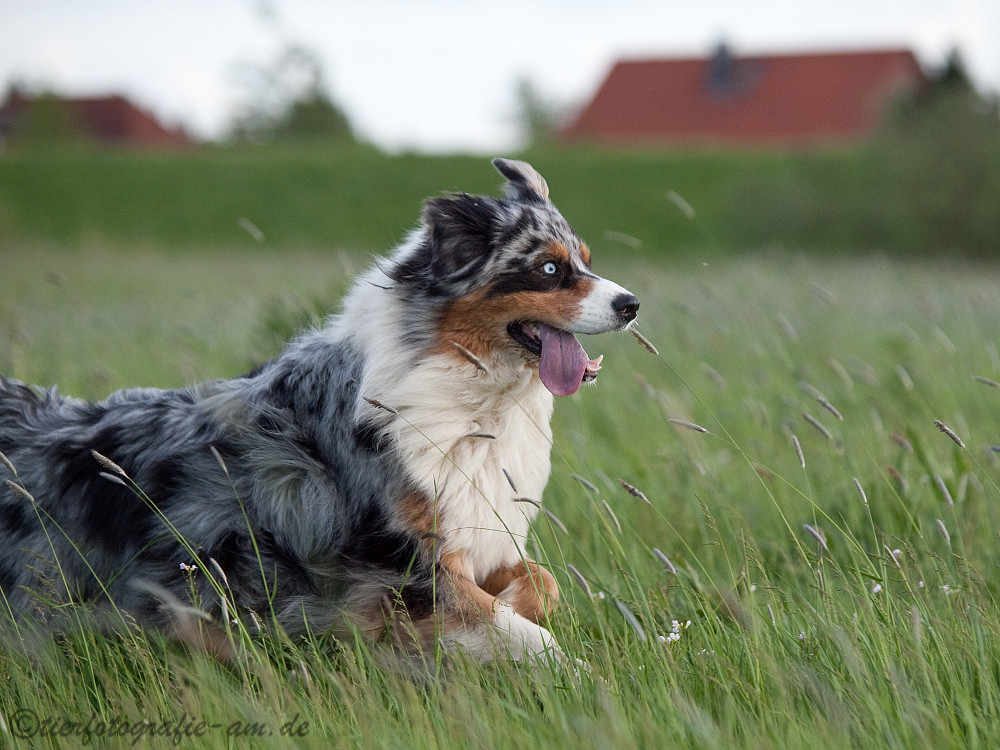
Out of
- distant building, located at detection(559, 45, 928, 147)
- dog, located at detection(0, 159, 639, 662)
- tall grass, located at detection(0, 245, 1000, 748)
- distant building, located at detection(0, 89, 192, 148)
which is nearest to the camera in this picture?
tall grass, located at detection(0, 245, 1000, 748)

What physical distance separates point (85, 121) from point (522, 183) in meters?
65.1

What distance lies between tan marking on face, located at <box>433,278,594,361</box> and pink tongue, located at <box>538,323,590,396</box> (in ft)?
0.22

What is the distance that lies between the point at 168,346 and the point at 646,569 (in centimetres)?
578

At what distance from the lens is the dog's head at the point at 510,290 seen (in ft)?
11.1

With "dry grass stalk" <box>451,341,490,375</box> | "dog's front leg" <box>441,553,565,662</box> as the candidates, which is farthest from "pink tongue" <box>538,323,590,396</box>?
"dog's front leg" <box>441,553,565,662</box>

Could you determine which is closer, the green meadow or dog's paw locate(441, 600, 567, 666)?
the green meadow

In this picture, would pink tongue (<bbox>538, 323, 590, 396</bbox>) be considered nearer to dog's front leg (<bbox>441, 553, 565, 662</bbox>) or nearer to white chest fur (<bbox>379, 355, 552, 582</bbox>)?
white chest fur (<bbox>379, 355, 552, 582</bbox>)

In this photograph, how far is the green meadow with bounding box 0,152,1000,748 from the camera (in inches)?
99.5

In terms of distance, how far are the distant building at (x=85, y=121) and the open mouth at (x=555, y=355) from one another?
166 feet

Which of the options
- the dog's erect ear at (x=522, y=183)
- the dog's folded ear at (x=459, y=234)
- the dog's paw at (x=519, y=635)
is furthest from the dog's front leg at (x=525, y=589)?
the dog's erect ear at (x=522, y=183)

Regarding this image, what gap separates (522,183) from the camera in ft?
13.0

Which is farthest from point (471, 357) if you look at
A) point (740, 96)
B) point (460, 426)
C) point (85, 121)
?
point (85, 121)

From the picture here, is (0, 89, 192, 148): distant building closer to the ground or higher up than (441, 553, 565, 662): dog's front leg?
closer to the ground

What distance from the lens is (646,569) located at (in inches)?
153
